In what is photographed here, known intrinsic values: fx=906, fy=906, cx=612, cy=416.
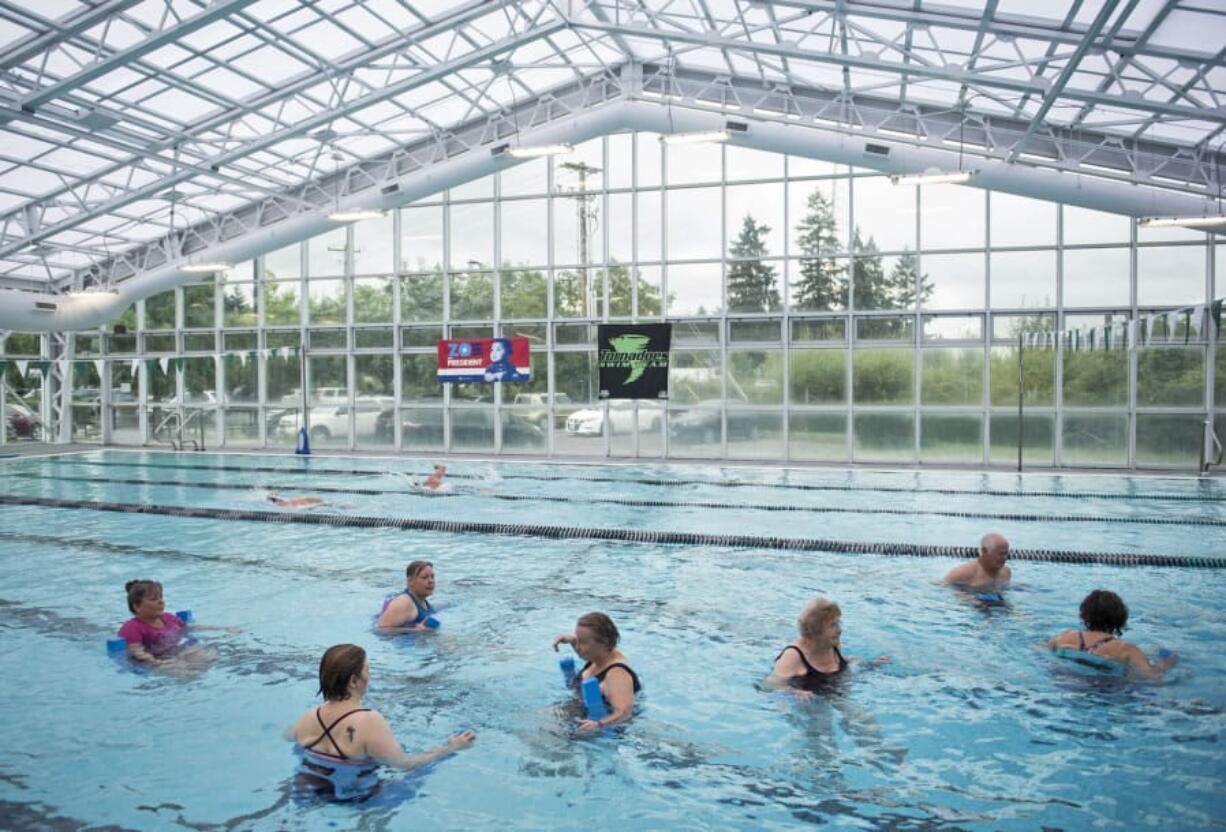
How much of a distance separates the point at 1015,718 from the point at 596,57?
13875 mm

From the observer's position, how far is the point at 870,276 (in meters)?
16.4

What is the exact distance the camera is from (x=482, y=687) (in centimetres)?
502

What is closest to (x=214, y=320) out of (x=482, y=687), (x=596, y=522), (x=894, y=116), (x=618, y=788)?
(x=596, y=522)

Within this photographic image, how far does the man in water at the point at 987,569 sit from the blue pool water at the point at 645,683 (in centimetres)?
19

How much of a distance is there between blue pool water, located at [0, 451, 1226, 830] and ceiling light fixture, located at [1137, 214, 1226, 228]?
4099 mm

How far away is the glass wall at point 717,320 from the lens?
15.4m

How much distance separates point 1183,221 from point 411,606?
11.8 meters

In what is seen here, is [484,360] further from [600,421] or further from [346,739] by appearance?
[346,739]

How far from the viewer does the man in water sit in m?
6.80

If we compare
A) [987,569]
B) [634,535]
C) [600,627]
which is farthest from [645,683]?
[634,535]

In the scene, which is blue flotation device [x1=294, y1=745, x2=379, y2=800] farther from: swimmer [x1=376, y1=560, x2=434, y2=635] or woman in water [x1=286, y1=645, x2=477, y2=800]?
swimmer [x1=376, y1=560, x2=434, y2=635]

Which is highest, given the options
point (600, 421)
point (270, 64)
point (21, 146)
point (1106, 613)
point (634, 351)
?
point (270, 64)

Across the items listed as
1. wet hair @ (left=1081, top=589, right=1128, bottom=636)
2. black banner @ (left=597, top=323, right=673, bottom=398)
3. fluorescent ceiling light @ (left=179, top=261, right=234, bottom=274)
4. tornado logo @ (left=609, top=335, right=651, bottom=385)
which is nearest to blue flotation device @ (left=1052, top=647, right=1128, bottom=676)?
wet hair @ (left=1081, top=589, right=1128, bottom=636)

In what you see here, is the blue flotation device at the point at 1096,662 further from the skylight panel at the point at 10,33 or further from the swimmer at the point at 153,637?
the skylight panel at the point at 10,33
